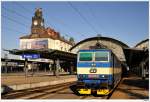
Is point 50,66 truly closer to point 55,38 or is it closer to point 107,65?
point 55,38

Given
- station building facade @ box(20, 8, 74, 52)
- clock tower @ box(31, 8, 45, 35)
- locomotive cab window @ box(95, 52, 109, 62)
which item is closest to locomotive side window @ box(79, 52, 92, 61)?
locomotive cab window @ box(95, 52, 109, 62)

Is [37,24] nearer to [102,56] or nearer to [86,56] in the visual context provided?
[86,56]

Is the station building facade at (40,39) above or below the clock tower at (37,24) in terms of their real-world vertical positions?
below

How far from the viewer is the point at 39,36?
120 meters

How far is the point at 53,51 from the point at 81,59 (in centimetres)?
2183

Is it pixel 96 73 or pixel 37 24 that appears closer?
pixel 96 73

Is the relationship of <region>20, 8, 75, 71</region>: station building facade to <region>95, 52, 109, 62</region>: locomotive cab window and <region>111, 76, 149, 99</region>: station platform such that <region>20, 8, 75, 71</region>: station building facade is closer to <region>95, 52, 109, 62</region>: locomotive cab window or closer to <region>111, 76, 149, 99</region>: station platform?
<region>111, 76, 149, 99</region>: station platform

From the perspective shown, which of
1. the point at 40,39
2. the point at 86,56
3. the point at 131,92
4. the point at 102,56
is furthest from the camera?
the point at 40,39

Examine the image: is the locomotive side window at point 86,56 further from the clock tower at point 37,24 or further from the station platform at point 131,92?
the clock tower at point 37,24

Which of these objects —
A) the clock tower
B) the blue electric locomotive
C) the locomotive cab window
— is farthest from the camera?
the clock tower

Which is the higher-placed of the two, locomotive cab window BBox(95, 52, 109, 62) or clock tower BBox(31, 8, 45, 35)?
clock tower BBox(31, 8, 45, 35)

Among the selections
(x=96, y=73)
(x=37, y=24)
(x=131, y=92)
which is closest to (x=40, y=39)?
(x=37, y=24)

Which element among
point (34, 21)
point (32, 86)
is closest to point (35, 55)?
point (32, 86)

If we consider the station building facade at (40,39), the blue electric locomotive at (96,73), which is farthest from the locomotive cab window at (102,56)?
the station building facade at (40,39)
